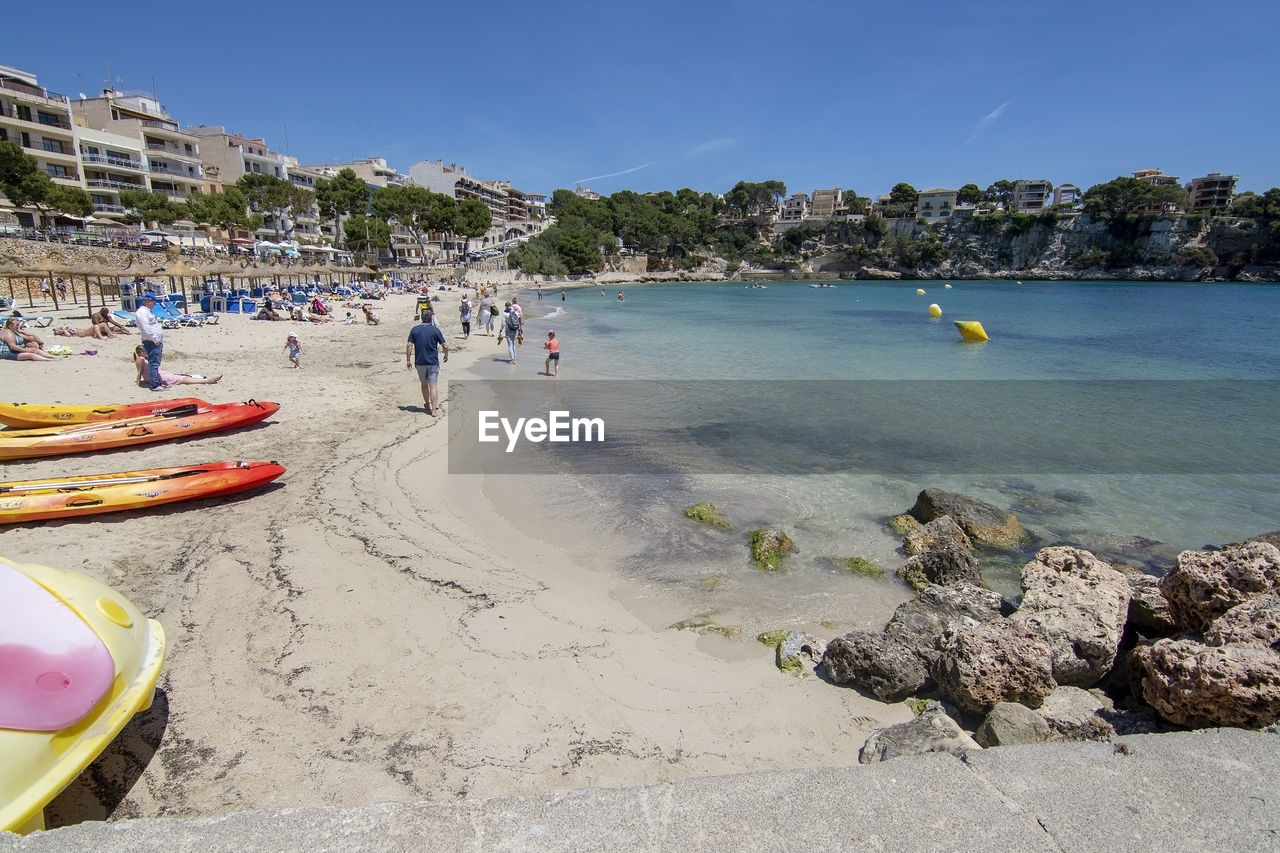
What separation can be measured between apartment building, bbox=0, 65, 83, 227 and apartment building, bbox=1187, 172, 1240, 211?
512 ft

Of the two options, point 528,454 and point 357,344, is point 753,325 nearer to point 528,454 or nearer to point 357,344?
point 357,344

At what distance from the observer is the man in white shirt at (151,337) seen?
10.6 metres

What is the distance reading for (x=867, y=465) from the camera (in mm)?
10352

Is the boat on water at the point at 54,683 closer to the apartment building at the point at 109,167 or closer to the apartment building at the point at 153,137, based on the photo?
the apartment building at the point at 109,167

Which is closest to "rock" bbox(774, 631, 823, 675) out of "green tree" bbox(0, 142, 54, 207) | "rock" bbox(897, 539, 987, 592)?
"rock" bbox(897, 539, 987, 592)

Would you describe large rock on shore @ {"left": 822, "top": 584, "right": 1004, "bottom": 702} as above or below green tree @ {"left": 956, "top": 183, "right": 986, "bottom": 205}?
below

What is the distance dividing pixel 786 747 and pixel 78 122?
70.7 m

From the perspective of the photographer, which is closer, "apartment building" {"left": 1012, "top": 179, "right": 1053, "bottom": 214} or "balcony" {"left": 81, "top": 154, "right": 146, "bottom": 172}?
"balcony" {"left": 81, "top": 154, "right": 146, "bottom": 172}

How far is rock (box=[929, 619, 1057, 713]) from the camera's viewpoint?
3.90 metres

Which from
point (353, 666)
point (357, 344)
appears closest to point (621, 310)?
point (357, 344)

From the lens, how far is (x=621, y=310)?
4747 cm

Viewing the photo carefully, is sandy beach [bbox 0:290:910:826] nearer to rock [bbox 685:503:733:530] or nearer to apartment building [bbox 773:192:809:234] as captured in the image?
rock [bbox 685:503:733:530]

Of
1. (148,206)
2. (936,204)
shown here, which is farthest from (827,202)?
(148,206)

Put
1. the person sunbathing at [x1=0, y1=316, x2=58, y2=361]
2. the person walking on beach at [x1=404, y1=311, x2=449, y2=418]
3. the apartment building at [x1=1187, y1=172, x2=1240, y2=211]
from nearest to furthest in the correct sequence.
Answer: the person walking on beach at [x1=404, y1=311, x2=449, y2=418] → the person sunbathing at [x1=0, y1=316, x2=58, y2=361] → the apartment building at [x1=1187, y1=172, x2=1240, y2=211]
